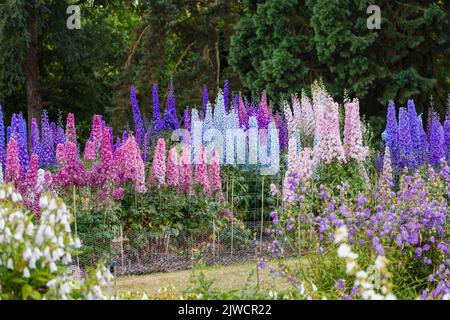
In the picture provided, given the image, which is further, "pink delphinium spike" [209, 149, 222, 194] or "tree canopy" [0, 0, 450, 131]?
"tree canopy" [0, 0, 450, 131]

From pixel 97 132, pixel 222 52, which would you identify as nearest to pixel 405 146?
pixel 97 132

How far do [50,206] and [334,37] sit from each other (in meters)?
8.22

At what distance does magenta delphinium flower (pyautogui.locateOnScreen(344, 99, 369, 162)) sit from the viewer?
749cm

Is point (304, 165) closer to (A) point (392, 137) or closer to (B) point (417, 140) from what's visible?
(A) point (392, 137)

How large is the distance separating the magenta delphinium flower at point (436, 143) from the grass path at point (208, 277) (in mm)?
2758

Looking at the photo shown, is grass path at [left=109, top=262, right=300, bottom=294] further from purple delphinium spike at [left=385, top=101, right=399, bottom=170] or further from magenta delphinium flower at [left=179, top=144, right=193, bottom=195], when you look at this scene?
purple delphinium spike at [left=385, top=101, right=399, bottom=170]

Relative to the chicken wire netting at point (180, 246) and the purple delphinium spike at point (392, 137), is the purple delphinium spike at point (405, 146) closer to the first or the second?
the purple delphinium spike at point (392, 137)

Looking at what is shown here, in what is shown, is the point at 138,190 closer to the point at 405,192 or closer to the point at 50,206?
the point at 405,192

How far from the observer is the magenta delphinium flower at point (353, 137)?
7.49 meters

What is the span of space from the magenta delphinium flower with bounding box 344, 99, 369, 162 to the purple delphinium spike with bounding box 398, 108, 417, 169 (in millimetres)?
717

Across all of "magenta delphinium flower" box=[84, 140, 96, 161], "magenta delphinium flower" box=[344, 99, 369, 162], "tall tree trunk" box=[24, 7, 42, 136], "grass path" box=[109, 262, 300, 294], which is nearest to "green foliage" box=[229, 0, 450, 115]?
"magenta delphinium flower" box=[344, 99, 369, 162]
